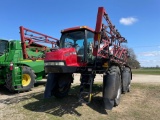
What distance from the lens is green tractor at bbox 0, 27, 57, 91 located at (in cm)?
1078

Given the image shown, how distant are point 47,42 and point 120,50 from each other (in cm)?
468

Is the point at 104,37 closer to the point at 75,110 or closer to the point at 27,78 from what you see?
the point at 75,110

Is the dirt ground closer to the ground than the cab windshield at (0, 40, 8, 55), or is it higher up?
closer to the ground

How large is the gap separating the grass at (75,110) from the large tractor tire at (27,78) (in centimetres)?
240

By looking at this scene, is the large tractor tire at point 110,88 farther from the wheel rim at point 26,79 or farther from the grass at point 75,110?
the wheel rim at point 26,79

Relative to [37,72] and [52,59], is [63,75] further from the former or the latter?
[37,72]

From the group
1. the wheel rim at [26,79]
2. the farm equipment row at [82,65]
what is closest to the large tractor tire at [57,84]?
the farm equipment row at [82,65]

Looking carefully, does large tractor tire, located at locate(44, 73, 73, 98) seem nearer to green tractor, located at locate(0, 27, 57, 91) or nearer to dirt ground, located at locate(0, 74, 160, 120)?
dirt ground, located at locate(0, 74, 160, 120)

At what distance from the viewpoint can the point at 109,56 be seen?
8070mm

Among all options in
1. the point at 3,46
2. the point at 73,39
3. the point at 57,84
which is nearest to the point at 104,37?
the point at 73,39

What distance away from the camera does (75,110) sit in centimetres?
723

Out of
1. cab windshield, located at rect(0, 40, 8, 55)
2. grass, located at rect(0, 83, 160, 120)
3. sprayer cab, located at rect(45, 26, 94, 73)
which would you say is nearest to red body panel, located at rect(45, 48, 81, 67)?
sprayer cab, located at rect(45, 26, 94, 73)

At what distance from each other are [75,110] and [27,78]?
5.05 meters

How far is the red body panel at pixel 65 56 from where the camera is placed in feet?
22.3
